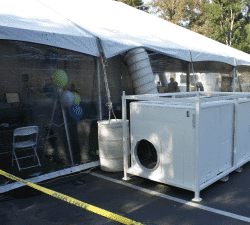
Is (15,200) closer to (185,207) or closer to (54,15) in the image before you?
(185,207)

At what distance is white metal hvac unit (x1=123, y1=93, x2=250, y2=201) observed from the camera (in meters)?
3.60

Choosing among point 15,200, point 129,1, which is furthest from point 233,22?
point 15,200

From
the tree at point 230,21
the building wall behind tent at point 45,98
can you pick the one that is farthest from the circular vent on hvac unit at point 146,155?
the tree at point 230,21

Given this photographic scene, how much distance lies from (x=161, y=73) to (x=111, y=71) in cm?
176

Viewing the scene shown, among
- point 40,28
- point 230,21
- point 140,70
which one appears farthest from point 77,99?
point 230,21

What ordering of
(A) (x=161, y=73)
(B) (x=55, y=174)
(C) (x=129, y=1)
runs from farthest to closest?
1. (C) (x=129, y=1)
2. (A) (x=161, y=73)
3. (B) (x=55, y=174)

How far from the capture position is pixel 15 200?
3.82 m

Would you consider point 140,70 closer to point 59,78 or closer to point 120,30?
point 120,30

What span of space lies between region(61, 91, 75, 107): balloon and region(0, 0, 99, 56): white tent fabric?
87cm

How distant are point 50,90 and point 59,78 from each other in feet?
0.95

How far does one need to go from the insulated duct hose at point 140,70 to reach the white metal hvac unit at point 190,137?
1.94m

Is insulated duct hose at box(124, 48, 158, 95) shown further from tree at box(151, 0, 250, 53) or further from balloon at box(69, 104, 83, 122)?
tree at box(151, 0, 250, 53)

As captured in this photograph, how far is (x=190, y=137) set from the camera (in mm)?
Result: 3576

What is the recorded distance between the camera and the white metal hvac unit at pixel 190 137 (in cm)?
360
